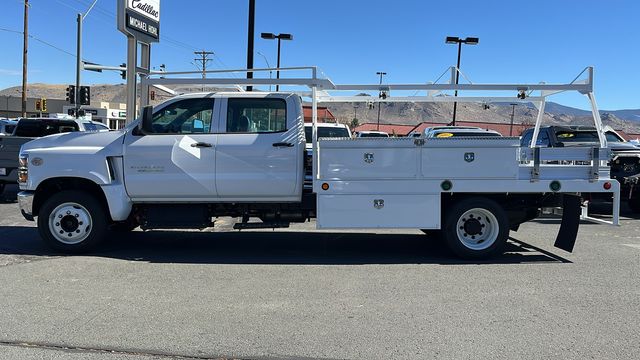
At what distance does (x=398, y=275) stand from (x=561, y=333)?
7.51ft

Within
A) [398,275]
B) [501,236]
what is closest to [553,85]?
[501,236]

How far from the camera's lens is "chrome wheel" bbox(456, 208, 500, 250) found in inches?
296

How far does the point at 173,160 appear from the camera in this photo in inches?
292

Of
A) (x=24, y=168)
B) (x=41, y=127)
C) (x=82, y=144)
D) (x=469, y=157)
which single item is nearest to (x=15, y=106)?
(x=41, y=127)

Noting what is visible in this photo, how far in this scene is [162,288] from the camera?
6.13m

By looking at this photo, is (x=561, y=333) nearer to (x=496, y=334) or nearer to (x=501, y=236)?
(x=496, y=334)

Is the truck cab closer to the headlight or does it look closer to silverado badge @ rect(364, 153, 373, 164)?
the headlight

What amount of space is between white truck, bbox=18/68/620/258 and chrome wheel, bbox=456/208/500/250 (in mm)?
15

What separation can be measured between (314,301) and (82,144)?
4.16 meters

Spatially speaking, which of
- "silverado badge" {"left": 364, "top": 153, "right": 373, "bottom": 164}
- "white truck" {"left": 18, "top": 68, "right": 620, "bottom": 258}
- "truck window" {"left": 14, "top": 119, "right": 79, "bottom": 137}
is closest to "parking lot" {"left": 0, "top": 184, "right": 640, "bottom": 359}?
"white truck" {"left": 18, "top": 68, "right": 620, "bottom": 258}

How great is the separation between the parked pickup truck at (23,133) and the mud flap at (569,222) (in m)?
10.4

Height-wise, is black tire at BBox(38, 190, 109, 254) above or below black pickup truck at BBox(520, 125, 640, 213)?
below

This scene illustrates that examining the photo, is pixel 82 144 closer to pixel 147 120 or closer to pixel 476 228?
pixel 147 120

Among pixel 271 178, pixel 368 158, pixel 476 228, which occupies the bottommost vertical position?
pixel 476 228
